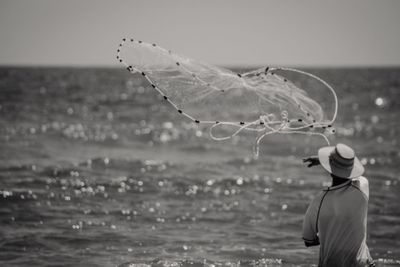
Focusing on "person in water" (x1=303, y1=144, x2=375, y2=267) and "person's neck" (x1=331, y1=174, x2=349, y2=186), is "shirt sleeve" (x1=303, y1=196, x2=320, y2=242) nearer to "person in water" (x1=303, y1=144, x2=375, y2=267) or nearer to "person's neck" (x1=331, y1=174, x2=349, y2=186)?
"person in water" (x1=303, y1=144, x2=375, y2=267)

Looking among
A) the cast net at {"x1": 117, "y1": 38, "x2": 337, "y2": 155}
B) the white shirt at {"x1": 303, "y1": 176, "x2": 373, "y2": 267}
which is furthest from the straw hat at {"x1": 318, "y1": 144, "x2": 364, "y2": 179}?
the cast net at {"x1": 117, "y1": 38, "x2": 337, "y2": 155}

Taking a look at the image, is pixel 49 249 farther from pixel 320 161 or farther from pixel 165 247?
pixel 320 161

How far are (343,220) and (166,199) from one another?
8866 mm

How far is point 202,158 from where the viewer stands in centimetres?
2145

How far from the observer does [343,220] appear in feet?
18.1

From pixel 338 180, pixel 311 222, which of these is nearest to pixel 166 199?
pixel 311 222

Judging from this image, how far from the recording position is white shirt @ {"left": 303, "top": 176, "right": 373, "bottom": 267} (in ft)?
18.1

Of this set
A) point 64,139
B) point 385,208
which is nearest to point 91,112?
point 64,139

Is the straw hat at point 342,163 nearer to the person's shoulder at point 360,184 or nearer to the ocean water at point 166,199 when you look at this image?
the person's shoulder at point 360,184

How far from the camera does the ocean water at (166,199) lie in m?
10.0

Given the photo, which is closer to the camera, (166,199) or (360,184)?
(360,184)

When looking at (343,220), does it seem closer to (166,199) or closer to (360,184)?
(360,184)

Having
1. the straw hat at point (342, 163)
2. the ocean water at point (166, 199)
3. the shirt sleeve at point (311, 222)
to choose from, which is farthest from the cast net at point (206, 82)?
the ocean water at point (166, 199)

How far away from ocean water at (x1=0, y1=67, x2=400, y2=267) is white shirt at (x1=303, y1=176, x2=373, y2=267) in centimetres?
391
